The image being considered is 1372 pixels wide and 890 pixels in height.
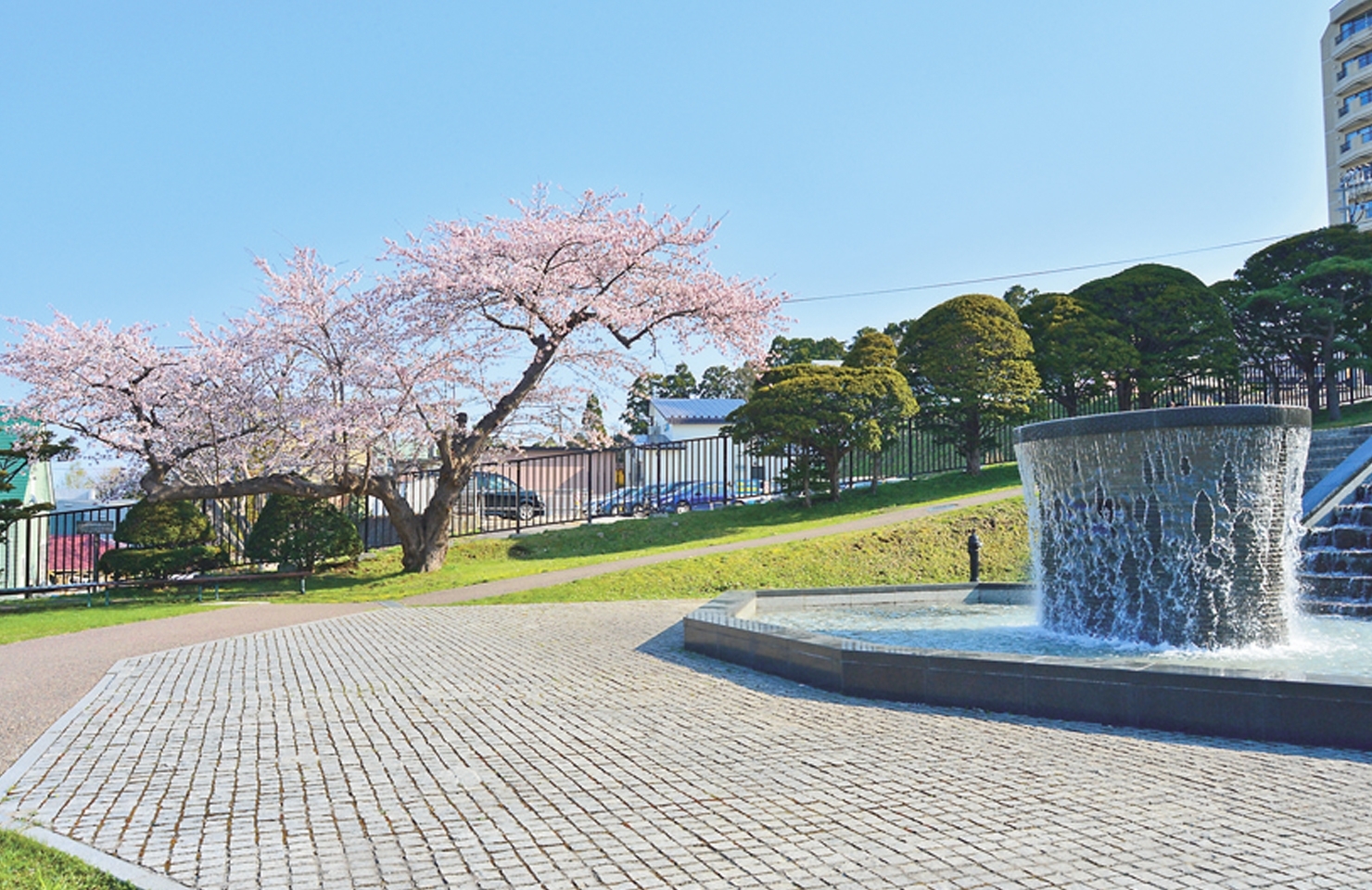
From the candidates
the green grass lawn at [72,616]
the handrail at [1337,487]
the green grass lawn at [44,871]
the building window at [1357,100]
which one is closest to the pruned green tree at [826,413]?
the handrail at [1337,487]

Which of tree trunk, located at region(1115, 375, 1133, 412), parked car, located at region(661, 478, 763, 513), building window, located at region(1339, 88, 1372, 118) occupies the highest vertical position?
building window, located at region(1339, 88, 1372, 118)

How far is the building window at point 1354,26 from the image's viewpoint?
5194 cm

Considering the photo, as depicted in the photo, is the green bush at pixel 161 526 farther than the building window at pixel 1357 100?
No

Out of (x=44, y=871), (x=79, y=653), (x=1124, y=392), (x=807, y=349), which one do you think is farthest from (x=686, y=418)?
(x=44, y=871)

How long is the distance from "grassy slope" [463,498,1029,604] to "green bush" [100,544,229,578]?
295 inches

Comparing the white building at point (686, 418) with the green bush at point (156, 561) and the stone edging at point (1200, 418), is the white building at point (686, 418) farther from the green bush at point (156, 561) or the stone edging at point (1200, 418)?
the stone edging at point (1200, 418)

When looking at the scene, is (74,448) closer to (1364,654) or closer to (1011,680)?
(1011,680)

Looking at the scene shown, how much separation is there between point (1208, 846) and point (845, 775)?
163 cm

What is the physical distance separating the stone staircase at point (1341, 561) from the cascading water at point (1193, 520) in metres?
2.44

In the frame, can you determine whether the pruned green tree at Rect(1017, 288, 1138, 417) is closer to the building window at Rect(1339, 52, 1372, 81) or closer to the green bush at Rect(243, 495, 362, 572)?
the green bush at Rect(243, 495, 362, 572)

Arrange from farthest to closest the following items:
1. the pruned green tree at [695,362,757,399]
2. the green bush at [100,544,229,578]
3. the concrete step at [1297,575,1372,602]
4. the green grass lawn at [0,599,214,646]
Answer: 1. the pruned green tree at [695,362,757,399]
2. the green bush at [100,544,229,578]
3. the green grass lawn at [0,599,214,646]
4. the concrete step at [1297,575,1372,602]

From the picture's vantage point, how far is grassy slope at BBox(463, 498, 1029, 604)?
14719 mm

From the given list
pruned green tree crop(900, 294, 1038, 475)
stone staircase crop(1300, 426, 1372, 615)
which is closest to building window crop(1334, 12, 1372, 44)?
pruned green tree crop(900, 294, 1038, 475)

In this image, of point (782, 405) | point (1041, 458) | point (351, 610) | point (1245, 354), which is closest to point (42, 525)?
point (351, 610)
